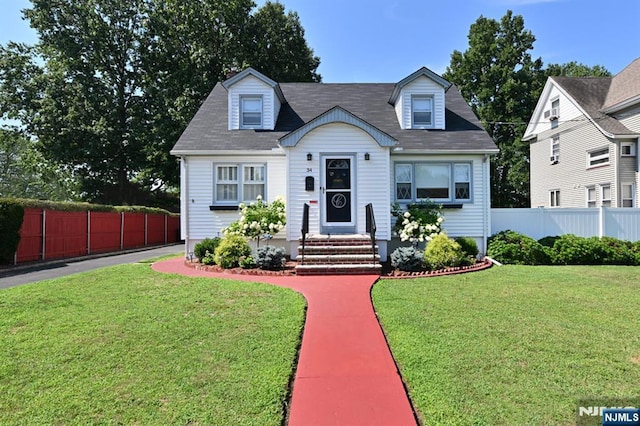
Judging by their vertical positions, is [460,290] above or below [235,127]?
below

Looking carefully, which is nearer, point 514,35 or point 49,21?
point 49,21

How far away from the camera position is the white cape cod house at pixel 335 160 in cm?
1102

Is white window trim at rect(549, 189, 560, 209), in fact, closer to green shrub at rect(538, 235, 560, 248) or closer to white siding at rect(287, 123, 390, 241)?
green shrub at rect(538, 235, 560, 248)

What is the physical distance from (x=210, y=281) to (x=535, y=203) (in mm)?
22284

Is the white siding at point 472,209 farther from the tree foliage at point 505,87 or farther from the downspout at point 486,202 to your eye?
the tree foliage at point 505,87

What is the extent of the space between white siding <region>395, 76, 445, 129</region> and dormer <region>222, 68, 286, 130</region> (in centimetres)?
477

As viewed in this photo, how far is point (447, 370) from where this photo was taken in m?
3.65

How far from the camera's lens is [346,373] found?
12.3ft

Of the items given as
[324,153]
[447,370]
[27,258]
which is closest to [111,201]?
[27,258]

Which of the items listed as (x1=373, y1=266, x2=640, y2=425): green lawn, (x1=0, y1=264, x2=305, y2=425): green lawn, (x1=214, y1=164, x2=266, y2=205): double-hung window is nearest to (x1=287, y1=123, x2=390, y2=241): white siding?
(x1=214, y1=164, x2=266, y2=205): double-hung window

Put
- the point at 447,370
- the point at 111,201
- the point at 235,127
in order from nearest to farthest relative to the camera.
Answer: the point at 447,370 < the point at 235,127 < the point at 111,201

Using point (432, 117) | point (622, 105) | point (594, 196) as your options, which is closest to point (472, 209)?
point (432, 117)

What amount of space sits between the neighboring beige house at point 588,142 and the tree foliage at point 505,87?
7.18 meters

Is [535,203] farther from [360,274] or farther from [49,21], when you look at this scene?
[49,21]
